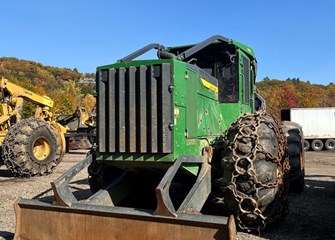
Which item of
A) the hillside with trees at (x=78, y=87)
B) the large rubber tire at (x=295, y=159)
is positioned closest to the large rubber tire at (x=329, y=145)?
the large rubber tire at (x=295, y=159)

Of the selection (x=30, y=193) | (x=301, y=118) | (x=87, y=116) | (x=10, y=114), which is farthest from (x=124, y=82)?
(x=301, y=118)

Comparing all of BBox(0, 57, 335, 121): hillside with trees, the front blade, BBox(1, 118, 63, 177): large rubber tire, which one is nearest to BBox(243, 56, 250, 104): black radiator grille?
the front blade

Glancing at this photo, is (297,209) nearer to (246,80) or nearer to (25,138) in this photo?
(246,80)

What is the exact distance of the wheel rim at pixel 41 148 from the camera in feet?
44.7

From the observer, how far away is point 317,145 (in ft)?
100

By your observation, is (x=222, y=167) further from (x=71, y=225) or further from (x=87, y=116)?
(x=87, y=116)

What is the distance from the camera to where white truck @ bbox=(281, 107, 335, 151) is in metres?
30.3

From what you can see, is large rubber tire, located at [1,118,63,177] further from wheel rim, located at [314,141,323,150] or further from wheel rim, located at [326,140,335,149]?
wheel rim, located at [326,140,335,149]

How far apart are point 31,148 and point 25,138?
0.37 metres

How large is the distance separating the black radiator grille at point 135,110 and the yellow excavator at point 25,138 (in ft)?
26.4

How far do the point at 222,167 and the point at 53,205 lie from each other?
2183 mm

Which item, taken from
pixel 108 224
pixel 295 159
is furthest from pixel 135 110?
pixel 295 159

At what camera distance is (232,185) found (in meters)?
5.12

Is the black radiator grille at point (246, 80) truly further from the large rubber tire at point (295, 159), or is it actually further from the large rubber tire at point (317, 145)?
the large rubber tire at point (317, 145)
